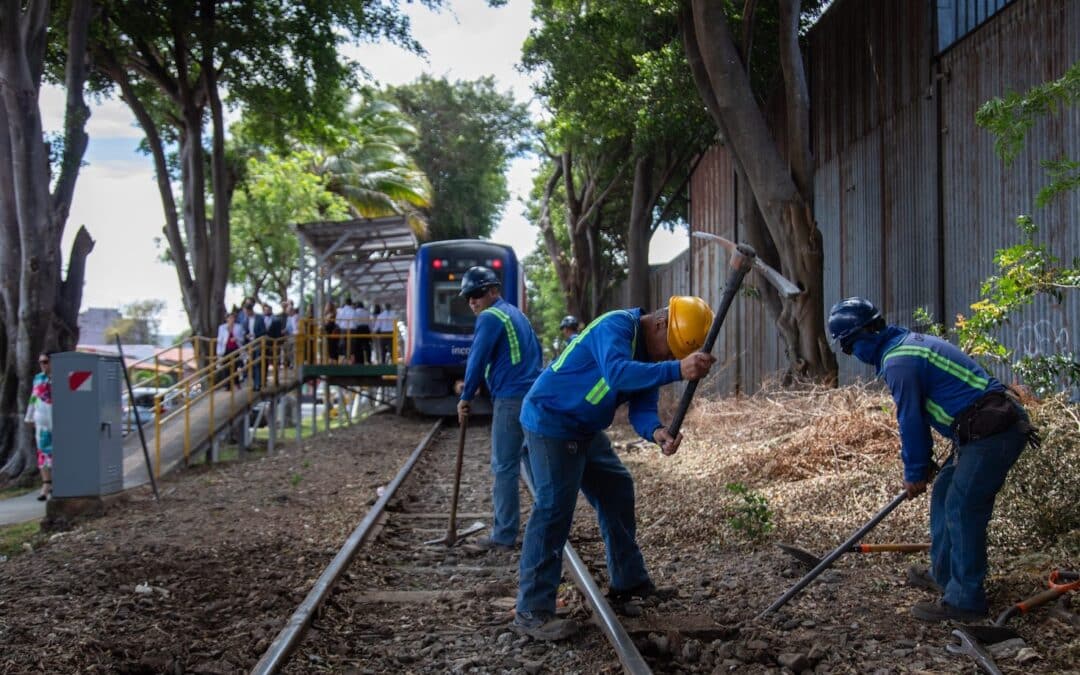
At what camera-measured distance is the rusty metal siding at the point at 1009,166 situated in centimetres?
795

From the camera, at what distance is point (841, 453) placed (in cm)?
845

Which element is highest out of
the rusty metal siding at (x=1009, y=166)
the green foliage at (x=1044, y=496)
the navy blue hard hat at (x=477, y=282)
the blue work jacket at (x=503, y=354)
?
the rusty metal siding at (x=1009, y=166)

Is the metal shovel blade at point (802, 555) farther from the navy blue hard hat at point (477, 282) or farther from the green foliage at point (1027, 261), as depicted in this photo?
the navy blue hard hat at point (477, 282)

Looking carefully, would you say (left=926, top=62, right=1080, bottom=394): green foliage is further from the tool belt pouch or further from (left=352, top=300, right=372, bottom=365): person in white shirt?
(left=352, top=300, right=372, bottom=365): person in white shirt

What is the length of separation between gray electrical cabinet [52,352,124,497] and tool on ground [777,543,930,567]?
6543 mm

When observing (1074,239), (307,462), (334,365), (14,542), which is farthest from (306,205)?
(1074,239)

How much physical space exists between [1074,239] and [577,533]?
4797 mm

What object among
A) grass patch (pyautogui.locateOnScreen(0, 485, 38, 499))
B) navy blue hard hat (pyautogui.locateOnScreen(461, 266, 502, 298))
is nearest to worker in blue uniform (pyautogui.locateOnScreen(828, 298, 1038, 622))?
navy blue hard hat (pyautogui.locateOnScreen(461, 266, 502, 298))

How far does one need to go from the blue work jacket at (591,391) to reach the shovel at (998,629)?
5.55 ft

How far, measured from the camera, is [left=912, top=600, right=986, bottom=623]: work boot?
15.3 ft

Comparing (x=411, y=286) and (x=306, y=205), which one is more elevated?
(x=306, y=205)

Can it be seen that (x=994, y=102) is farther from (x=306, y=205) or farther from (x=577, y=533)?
(x=306, y=205)

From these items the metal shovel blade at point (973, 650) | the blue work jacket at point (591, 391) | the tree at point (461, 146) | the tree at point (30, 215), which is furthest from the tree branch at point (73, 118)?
the tree at point (461, 146)

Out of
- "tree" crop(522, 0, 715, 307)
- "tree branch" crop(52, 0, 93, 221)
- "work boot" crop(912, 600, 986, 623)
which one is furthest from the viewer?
"tree" crop(522, 0, 715, 307)
